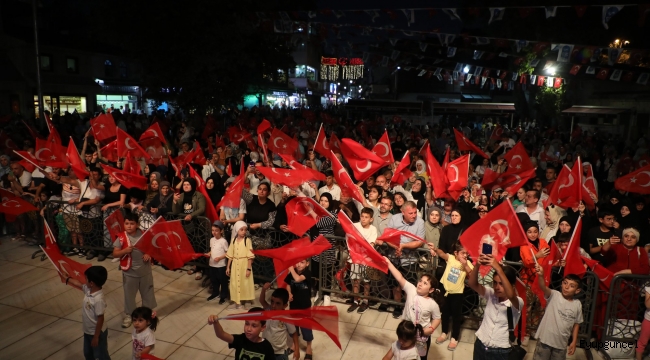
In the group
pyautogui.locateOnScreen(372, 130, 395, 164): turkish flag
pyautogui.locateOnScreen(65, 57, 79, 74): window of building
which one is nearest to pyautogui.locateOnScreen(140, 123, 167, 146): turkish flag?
pyautogui.locateOnScreen(372, 130, 395, 164): turkish flag

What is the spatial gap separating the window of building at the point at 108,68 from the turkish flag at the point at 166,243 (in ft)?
108

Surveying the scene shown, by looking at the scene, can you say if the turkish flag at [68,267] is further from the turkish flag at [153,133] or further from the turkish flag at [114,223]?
the turkish flag at [153,133]

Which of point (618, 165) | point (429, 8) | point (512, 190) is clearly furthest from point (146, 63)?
point (618, 165)

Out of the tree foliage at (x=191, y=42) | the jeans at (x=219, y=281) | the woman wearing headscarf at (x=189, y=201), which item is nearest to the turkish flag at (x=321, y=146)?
the woman wearing headscarf at (x=189, y=201)

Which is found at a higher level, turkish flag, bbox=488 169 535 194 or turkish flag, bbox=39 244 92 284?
turkish flag, bbox=488 169 535 194

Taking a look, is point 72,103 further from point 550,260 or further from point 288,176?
point 550,260

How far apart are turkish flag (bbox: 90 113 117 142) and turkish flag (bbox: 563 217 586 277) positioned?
35.0ft

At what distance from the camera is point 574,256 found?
577 centimetres

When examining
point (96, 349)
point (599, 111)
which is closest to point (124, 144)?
point (96, 349)

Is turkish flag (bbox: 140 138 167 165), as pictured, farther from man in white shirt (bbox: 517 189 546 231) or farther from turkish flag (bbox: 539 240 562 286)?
turkish flag (bbox: 539 240 562 286)

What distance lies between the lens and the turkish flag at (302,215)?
23.3 ft

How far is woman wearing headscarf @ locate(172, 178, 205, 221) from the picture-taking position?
335 inches

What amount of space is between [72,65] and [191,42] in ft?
59.4

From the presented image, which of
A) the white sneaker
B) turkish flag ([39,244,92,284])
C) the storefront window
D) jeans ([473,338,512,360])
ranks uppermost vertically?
the storefront window
